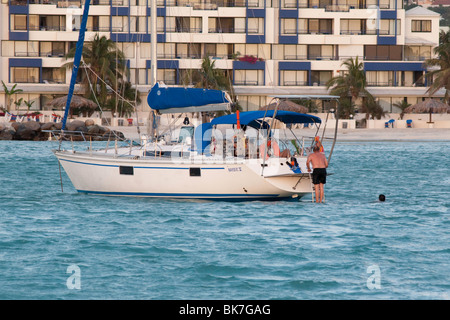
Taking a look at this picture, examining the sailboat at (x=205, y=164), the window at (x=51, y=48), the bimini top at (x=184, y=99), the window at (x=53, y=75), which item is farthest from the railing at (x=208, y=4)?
the sailboat at (x=205, y=164)

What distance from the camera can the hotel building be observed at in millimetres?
87875

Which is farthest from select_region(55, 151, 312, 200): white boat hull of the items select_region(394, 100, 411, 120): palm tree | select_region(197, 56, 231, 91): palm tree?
select_region(394, 100, 411, 120): palm tree

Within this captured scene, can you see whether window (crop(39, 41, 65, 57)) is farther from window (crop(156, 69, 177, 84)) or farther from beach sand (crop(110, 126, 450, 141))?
beach sand (crop(110, 126, 450, 141))

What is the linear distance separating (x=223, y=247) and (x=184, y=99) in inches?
313

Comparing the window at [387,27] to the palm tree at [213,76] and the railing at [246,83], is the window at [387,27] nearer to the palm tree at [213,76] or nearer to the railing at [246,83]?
the railing at [246,83]

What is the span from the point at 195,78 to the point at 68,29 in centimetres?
1593

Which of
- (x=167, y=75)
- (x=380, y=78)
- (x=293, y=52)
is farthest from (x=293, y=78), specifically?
(x=167, y=75)

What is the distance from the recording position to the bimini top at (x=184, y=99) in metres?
26.0

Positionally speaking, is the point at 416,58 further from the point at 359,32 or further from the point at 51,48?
the point at 51,48

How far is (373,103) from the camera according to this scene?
272ft

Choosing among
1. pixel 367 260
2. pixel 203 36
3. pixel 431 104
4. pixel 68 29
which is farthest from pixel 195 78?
pixel 367 260

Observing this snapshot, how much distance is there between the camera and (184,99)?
26.0 meters

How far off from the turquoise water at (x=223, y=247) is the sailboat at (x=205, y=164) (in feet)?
1.43

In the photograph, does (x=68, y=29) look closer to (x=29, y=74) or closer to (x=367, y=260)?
(x=29, y=74)
